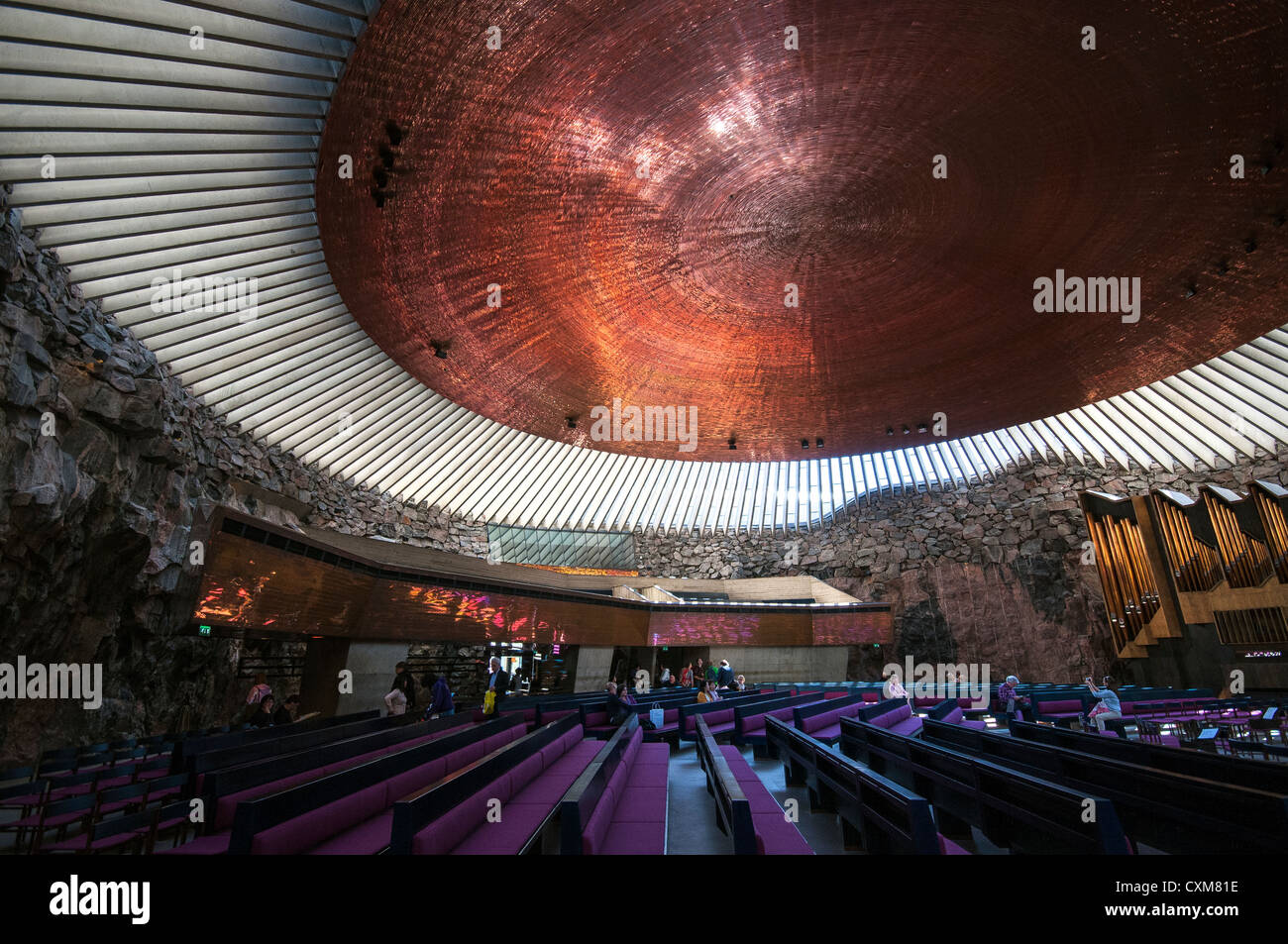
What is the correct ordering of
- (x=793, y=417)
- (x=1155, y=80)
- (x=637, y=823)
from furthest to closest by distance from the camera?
1. (x=793, y=417)
2. (x=1155, y=80)
3. (x=637, y=823)

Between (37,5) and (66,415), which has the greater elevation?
(37,5)

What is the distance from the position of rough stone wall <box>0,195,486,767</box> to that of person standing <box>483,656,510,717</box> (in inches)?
189

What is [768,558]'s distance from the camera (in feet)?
94.0

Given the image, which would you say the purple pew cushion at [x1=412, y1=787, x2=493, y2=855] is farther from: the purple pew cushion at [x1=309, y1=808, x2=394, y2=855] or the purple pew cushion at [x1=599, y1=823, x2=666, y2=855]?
the purple pew cushion at [x1=599, y1=823, x2=666, y2=855]

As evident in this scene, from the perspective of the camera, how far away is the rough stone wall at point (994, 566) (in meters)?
22.0

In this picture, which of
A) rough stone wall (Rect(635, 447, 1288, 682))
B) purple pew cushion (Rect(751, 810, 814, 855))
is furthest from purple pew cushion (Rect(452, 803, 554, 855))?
rough stone wall (Rect(635, 447, 1288, 682))

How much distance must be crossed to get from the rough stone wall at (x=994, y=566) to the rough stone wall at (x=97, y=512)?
2219 centimetres

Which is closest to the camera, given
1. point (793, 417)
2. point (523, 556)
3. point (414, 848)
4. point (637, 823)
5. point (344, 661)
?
point (414, 848)

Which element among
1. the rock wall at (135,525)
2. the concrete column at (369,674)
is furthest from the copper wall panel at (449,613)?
the rock wall at (135,525)

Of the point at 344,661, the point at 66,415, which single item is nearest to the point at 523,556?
the point at 344,661

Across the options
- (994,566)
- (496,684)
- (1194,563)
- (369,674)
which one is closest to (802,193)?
(496,684)
